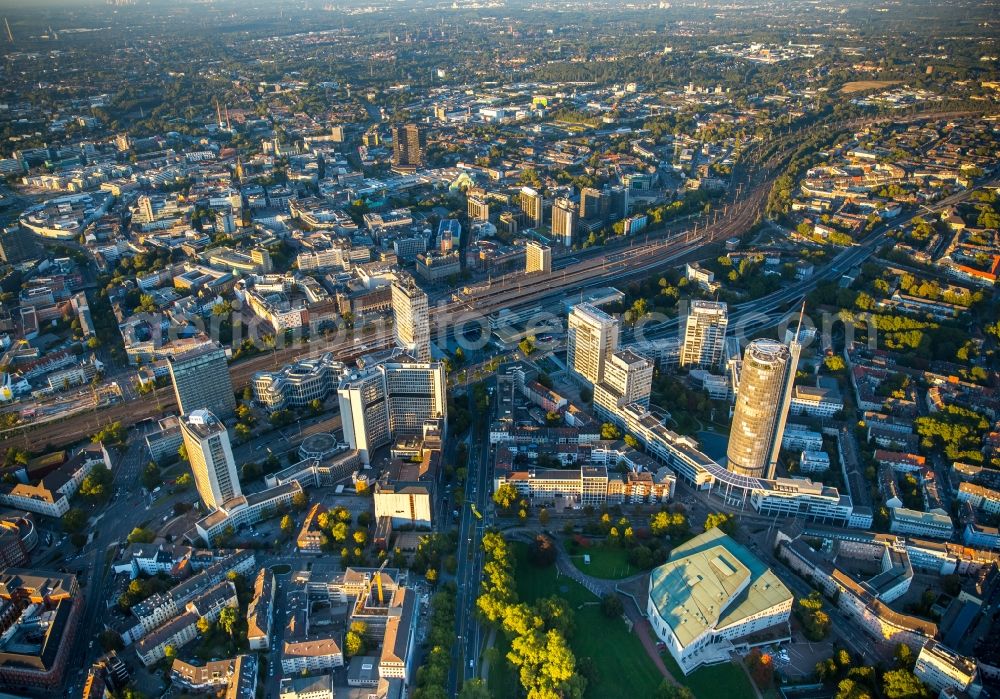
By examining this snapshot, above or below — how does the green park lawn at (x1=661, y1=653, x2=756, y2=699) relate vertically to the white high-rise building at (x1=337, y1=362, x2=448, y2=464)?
below

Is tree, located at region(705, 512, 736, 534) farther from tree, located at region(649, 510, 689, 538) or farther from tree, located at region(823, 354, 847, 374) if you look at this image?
tree, located at region(823, 354, 847, 374)

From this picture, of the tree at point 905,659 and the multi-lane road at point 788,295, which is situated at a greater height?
the tree at point 905,659

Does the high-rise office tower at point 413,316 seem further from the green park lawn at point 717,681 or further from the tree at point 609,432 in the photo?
the green park lawn at point 717,681

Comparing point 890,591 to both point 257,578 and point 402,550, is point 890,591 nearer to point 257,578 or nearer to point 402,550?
point 402,550

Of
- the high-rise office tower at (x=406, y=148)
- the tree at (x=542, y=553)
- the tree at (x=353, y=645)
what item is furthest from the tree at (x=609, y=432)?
the high-rise office tower at (x=406, y=148)

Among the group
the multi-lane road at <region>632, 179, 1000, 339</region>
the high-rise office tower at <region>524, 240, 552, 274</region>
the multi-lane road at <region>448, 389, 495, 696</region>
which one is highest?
the high-rise office tower at <region>524, 240, 552, 274</region>

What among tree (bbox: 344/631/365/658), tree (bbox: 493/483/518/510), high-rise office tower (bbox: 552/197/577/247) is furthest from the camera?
high-rise office tower (bbox: 552/197/577/247)

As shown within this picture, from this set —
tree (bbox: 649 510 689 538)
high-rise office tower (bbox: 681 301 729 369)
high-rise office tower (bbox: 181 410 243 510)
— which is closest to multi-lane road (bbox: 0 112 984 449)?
high-rise office tower (bbox: 681 301 729 369)

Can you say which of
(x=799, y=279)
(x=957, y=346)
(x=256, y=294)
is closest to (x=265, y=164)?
(x=256, y=294)
